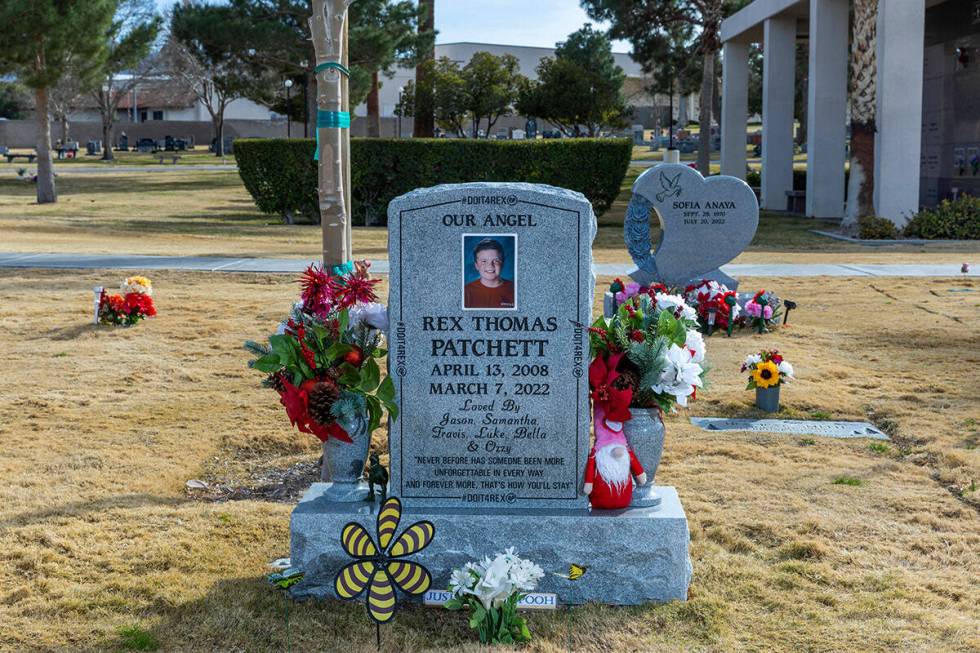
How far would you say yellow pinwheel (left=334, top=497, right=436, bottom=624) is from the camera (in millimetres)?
4359

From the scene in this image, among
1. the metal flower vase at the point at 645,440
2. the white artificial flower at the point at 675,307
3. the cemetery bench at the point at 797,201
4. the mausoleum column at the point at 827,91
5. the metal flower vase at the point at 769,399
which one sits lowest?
the metal flower vase at the point at 769,399

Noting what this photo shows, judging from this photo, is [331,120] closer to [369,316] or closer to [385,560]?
[369,316]

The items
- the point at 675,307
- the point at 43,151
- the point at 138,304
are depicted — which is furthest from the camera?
the point at 43,151

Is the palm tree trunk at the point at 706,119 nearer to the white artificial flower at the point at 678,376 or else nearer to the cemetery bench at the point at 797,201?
the cemetery bench at the point at 797,201

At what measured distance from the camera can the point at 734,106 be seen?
30922 millimetres

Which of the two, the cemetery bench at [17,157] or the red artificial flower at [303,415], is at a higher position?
the cemetery bench at [17,157]

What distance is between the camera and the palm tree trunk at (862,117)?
67.6ft

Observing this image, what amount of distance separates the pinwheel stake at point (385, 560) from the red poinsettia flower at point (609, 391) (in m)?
0.89

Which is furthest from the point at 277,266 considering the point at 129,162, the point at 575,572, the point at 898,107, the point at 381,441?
the point at 129,162

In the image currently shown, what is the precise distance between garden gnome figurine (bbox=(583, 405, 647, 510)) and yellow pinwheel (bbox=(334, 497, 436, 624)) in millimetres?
732

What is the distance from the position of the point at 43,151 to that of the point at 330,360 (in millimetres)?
27256

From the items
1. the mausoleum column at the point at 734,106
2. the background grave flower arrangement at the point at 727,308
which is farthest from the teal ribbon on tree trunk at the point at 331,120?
the mausoleum column at the point at 734,106

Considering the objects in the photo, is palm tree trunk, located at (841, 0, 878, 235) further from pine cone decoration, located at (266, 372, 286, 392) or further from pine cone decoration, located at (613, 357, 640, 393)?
pine cone decoration, located at (266, 372, 286, 392)

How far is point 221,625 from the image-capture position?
14.1 feet
